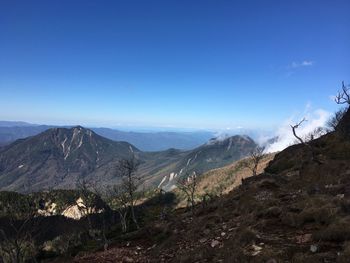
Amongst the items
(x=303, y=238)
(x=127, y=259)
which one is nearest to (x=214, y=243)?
(x=303, y=238)

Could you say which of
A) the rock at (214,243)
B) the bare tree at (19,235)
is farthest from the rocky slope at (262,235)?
the bare tree at (19,235)

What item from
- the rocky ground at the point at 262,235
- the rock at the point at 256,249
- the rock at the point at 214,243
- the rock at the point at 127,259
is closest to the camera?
the rocky ground at the point at 262,235

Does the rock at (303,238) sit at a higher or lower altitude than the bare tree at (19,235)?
higher

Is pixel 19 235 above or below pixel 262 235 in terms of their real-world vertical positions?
below

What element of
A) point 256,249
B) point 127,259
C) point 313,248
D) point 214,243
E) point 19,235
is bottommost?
point 19,235

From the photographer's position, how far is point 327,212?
61.3 feet

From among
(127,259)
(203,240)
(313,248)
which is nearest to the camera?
(313,248)

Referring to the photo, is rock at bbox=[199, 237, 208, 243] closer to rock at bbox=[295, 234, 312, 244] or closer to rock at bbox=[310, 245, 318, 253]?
rock at bbox=[295, 234, 312, 244]

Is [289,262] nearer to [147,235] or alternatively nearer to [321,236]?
[321,236]

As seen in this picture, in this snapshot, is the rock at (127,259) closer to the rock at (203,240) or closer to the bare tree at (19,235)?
the rock at (203,240)

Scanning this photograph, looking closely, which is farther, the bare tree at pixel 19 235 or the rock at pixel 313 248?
the bare tree at pixel 19 235

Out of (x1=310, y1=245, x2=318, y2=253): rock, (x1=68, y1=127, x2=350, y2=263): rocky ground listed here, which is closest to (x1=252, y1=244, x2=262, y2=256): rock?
(x1=68, y1=127, x2=350, y2=263): rocky ground

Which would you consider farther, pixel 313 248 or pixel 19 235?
pixel 19 235

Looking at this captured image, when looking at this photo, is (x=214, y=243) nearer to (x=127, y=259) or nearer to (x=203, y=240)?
(x=203, y=240)
